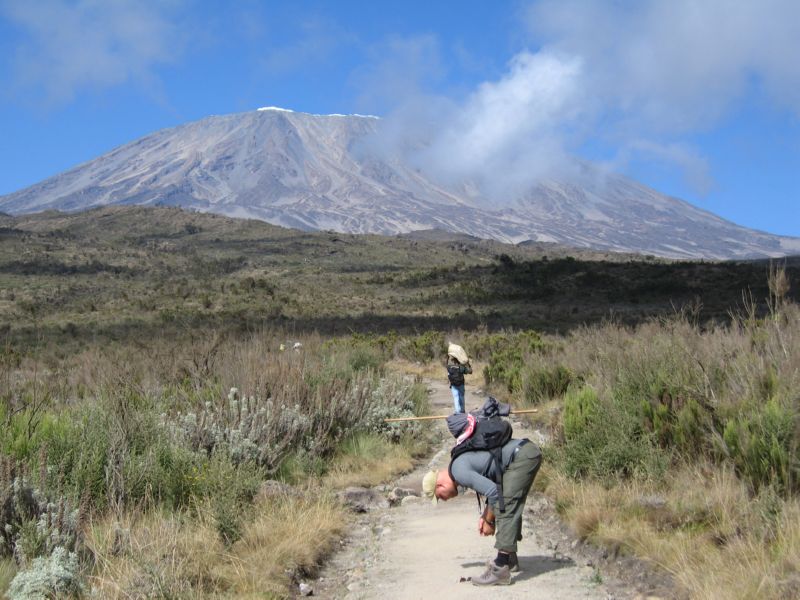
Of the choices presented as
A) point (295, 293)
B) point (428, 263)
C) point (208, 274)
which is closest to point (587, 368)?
point (295, 293)

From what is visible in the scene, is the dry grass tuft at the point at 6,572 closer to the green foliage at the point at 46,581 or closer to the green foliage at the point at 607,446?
the green foliage at the point at 46,581

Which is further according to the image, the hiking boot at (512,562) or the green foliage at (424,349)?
the green foliage at (424,349)

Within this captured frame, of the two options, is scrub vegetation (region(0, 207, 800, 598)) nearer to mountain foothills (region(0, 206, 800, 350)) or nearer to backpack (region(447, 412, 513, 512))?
backpack (region(447, 412, 513, 512))

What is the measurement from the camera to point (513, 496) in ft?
16.6

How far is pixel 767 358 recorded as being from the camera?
675 cm

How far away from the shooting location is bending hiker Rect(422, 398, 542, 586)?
505 centimetres

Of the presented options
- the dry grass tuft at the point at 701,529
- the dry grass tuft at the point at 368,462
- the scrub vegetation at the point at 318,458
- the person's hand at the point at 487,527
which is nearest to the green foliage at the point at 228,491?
the scrub vegetation at the point at 318,458

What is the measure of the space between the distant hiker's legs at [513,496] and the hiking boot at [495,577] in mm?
132

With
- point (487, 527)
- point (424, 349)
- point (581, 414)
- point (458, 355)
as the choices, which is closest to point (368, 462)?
point (581, 414)

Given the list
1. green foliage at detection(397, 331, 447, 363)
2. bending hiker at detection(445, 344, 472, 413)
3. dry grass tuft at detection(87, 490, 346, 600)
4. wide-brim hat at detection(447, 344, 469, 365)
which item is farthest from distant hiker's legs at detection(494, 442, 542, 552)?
green foliage at detection(397, 331, 447, 363)

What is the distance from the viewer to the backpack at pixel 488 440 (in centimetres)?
512

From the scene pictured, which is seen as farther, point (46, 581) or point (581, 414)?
point (581, 414)

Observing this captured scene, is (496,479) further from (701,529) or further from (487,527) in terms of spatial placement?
(701,529)

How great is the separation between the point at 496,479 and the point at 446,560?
1.04m
